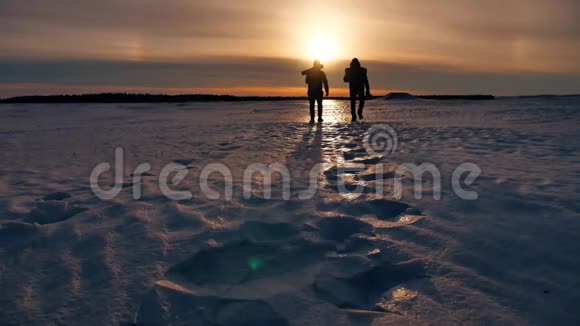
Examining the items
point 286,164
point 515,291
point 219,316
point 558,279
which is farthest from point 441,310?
point 286,164

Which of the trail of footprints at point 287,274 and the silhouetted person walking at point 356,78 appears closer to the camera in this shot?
the trail of footprints at point 287,274

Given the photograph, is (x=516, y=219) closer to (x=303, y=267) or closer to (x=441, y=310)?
(x=441, y=310)

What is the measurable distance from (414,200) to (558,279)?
73.6 inches

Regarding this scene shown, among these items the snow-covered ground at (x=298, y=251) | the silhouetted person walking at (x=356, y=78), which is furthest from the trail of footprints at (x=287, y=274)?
the silhouetted person walking at (x=356, y=78)

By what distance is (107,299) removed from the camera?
2635mm

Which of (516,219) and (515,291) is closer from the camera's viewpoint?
(515,291)

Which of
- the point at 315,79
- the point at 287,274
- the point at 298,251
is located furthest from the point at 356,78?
the point at 287,274

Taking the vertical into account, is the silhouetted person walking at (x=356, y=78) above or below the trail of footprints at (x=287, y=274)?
above

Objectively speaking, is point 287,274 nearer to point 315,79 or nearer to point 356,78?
point 315,79

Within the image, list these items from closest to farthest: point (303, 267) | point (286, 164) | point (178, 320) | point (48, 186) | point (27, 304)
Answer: point (178, 320), point (27, 304), point (303, 267), point (48, 186), point (286, 164)

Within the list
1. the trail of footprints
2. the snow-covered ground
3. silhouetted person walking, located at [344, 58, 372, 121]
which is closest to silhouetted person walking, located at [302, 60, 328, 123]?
silhouetted person walking, located at [344, 58, 372, 121]

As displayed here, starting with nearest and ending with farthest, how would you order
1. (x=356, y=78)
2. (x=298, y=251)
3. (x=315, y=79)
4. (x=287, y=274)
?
(x=287, y=274) → (x=298, y=251) → (x=315, y=79) → (x=356, y=78)

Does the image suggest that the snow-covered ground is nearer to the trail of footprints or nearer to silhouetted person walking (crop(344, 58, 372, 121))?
the trail of footprints

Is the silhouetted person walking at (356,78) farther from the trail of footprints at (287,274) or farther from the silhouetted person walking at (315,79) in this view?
the trail of footprints at (287,274)
